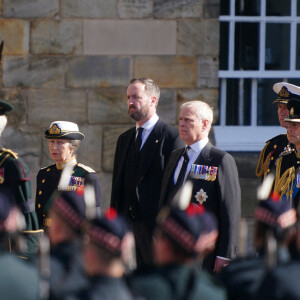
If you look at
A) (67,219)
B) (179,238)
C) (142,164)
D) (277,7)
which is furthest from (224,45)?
(179,238)

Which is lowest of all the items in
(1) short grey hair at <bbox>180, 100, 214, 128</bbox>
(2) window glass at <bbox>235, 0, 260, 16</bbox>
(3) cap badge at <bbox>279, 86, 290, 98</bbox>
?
(1) short grey hair at <bbox>180, 100, 214, 128</bbox>

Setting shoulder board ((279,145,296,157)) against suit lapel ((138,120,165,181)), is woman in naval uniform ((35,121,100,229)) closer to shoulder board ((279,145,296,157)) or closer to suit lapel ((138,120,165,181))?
suit lapel ((138,120,165,181))

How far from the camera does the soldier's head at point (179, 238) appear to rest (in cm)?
409

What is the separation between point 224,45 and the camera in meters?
9.52

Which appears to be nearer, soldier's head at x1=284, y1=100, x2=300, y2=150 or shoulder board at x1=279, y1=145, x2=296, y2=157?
soldier's head at x1=284, y1=100, x2=300, y2=150

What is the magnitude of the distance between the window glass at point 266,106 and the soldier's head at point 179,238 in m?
5.50

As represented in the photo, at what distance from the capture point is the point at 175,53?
9062mm

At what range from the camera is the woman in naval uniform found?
7113 millimetres

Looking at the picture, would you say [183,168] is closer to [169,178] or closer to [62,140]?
[169,178]

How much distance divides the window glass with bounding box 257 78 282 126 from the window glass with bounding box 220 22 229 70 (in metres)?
0.38

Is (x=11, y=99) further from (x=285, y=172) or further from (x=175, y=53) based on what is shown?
(x=285, y=172)

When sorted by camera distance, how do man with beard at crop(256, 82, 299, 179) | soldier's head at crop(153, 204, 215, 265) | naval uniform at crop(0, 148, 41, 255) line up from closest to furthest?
1. soldier's head at crop(153, 204, 215, 265)
2. naval uniform at crop(0, 148, 41, 255)
3. man with beard at crop(256, 82, 299, 179)

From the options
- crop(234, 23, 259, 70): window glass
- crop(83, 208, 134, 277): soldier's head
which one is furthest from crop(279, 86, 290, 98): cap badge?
crop(83, 208, 134, 277): soldier's head

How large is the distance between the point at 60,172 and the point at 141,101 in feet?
2.70
